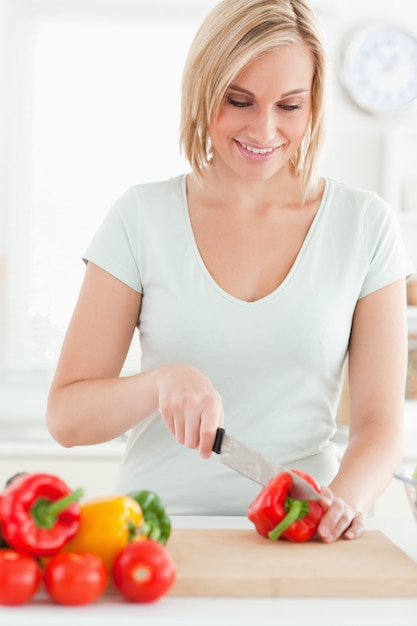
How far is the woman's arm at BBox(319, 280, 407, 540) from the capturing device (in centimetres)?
140

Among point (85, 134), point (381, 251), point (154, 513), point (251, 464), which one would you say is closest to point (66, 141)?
point (85, 134)

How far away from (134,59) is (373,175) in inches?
39.6

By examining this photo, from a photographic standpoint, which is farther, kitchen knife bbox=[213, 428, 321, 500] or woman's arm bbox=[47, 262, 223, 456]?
woman's arm bbox=[47, 262, 223, 456]

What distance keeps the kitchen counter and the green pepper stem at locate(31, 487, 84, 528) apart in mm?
84

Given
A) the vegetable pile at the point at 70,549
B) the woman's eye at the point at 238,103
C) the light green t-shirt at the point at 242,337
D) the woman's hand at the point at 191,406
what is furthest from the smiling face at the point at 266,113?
the vegetable pile at the point at 70,549

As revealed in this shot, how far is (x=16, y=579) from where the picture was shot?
0.94 meters

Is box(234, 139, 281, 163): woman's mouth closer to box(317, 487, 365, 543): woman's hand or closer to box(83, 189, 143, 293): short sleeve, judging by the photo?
box(83, 189, 143, 293): short sleeve

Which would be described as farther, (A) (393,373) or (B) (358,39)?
(B) (358,39)

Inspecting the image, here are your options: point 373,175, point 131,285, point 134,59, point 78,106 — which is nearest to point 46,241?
point 78,106

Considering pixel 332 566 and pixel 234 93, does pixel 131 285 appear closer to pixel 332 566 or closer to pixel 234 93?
pixel 234 93

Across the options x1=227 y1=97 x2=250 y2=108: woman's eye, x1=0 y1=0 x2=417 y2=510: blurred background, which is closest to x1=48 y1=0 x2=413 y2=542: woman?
x1=227 y1=97 x2=250 y2=108: woman's eye

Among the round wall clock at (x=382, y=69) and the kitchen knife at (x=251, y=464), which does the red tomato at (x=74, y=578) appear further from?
the round wall clock at (x=382, y=69)

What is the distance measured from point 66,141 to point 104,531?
8.70ft

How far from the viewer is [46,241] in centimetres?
346
